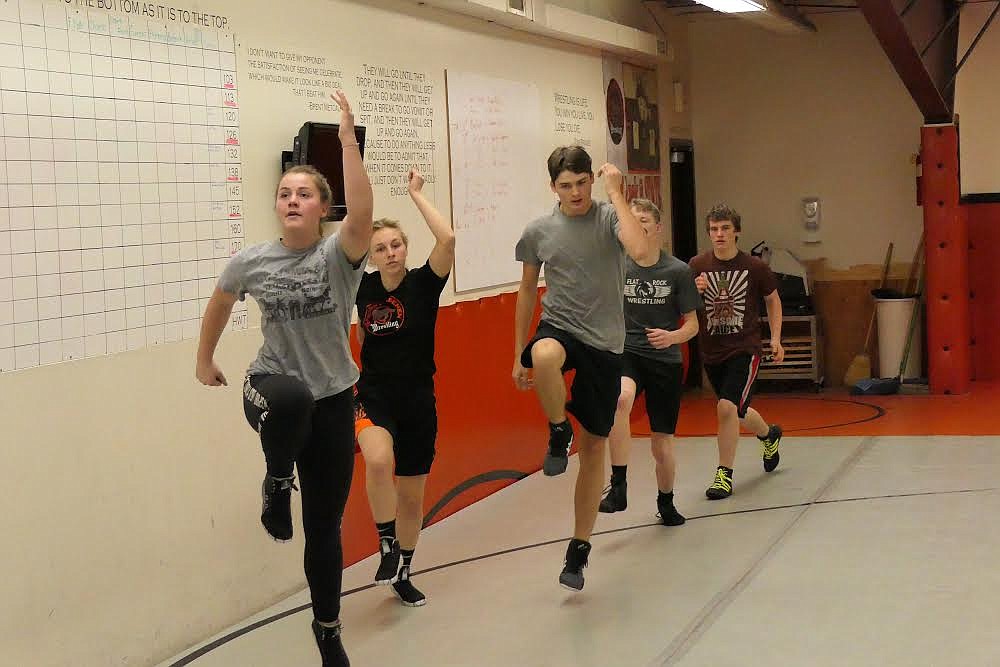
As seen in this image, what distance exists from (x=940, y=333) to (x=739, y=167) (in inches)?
100

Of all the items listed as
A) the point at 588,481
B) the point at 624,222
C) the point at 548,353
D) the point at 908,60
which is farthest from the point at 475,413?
the point at 908,60

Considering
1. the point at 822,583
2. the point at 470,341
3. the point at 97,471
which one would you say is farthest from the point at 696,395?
the point at 97,471

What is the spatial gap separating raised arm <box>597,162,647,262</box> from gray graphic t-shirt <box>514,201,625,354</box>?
0.61ft

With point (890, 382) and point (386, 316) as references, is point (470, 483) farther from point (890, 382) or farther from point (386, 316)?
point (890, 382)

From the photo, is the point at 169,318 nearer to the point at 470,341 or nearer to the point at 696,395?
the point at 470,341

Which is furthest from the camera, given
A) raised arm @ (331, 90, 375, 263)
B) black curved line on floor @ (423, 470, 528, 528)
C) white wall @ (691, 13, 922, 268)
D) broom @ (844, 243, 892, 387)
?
white wall @ (691, 13, 922, 268)

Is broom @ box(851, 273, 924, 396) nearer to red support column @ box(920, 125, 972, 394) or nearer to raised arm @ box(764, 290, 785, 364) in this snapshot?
red support column @ box(920, 125, 972, 394)

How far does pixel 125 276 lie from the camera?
4.63 meters

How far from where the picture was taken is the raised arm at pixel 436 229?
182 inches

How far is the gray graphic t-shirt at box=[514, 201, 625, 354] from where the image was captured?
16.0 feet

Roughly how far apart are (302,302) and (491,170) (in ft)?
13.2

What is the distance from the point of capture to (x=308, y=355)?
378 centimetres

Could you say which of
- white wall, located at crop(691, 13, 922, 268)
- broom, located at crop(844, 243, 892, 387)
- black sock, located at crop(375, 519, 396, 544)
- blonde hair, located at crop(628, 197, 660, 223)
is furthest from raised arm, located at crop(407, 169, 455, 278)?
white wall, located at crop(691, 13, 922, 268)

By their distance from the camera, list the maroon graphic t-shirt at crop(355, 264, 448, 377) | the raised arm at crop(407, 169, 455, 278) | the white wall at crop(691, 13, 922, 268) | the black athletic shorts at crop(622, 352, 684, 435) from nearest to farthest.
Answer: the raised arm at crop(407, 169, 455, 278) → the maroon graphic t-shirt at crop(355, 264, 448, 377) → the black athletic shorts at crop(622, 352, 684, 435) → the white wall at crop(691, 13, 922, 268)
